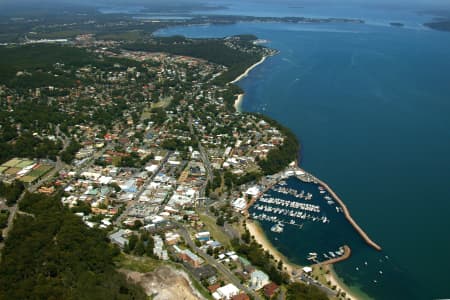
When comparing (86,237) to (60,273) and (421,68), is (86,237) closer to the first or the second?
(60,273)

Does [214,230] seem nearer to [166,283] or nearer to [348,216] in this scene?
[166,283]

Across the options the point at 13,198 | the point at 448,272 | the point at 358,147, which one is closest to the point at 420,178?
the point at 358,147

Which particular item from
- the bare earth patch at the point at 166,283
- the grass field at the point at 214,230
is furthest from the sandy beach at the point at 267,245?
the bare earth patch at the point at 166,283

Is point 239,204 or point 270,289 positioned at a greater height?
point 270,289

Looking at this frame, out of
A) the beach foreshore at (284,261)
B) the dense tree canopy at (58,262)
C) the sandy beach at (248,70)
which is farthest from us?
the sandy beach at (248,70)

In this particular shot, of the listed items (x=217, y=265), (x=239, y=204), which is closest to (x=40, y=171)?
(x=239, y=204)

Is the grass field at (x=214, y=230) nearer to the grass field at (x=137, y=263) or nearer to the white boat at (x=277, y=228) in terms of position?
the white boat at (x=277, y=228)

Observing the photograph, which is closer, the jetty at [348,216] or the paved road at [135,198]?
the jetty at [348,216]
